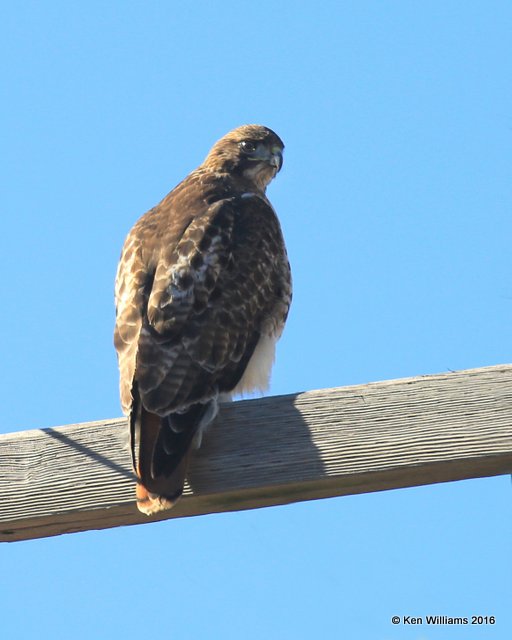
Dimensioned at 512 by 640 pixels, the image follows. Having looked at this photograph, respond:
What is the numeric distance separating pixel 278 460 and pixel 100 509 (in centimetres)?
43

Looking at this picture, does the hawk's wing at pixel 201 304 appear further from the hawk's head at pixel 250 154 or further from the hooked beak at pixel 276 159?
the hooked beak at pixel 276 159

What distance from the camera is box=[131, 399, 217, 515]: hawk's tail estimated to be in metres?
2.62

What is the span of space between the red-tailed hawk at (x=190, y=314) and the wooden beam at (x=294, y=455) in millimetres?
92

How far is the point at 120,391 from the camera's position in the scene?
3248mm

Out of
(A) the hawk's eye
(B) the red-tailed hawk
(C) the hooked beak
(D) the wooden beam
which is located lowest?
(D) the wooden beam

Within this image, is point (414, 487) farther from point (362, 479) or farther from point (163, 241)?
point (163, 241)

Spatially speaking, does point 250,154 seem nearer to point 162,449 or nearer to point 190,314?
point 190,314

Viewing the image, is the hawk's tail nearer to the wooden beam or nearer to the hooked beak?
the wooden beam

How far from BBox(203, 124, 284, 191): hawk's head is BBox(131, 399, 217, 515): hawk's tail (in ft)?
8.16

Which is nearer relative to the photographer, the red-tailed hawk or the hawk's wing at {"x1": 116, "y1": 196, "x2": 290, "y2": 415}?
the red-tailed hawk

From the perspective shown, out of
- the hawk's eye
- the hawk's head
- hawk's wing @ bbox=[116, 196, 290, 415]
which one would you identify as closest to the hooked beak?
the hawk's head

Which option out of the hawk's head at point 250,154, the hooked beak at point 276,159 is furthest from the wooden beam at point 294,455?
the hooked beak at point 276,159

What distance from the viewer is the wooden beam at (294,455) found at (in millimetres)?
2602

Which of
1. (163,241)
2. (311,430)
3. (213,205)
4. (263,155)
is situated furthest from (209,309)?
(263,155)
